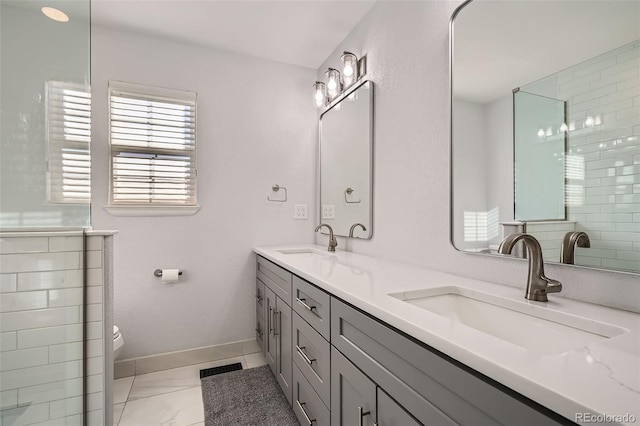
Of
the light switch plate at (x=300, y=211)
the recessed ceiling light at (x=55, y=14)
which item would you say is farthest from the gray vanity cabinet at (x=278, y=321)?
the recessed ceiling light at (x=55, y=14)

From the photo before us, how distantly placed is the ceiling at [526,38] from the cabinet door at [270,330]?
1.54m

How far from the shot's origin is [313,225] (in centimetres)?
266

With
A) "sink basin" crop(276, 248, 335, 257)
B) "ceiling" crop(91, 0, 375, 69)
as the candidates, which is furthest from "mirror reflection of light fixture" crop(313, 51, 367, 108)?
"sink basin" crop(276, 248, 335, 257)

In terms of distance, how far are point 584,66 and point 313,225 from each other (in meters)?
2.05

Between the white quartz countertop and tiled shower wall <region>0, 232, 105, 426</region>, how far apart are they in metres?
1.08

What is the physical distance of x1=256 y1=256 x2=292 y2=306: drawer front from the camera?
1590mm

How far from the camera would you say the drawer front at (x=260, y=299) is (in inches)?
85.0

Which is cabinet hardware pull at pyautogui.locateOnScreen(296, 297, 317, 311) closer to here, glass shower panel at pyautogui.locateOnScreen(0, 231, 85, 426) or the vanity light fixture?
glass shower panel at pyautogui.locateOnScreen(0, 231, 85, 426)

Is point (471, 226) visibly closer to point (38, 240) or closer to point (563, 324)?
point (563, 324)

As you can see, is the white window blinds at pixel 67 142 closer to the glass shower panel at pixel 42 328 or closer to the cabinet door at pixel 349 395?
the glass shower panel at pixel 42 328

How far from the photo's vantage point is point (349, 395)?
99 cm

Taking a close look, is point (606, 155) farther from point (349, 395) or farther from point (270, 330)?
point (270, 330)

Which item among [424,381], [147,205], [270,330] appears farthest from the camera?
[147,205]
